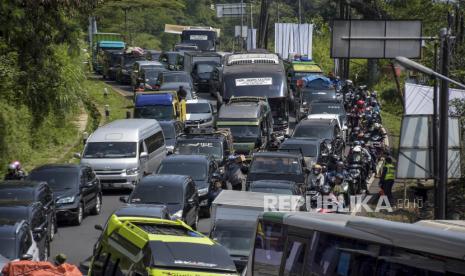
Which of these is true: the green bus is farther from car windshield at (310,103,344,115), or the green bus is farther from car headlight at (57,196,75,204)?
car windshield at (310,103,344,115)

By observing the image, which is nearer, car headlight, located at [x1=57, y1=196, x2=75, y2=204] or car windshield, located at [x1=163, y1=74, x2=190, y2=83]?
car headlight, located at [x1=57, y1=196, x2=75, y2=204]

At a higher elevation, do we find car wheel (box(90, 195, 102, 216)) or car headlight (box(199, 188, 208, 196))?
car headlight (box(199, 188, 208, 196))

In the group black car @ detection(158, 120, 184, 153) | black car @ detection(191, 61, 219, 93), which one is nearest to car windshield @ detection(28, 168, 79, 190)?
black car @ detection(158, 120, 184, 153)

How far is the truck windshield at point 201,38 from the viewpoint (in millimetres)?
84500

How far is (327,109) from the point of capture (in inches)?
1761

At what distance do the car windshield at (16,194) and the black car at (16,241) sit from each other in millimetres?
3544

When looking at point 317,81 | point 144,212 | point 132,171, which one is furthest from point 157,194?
point 317,81

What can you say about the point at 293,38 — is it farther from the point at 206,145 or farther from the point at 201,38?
the point at 206,145

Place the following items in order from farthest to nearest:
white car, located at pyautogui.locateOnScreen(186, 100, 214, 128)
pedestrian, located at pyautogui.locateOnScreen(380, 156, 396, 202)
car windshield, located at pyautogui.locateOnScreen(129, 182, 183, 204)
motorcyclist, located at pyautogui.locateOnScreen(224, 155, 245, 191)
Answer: white car, located at pyautogui.locateOnScreen(186, 100, 214, 128)
motorcyclist, located at pyautogui.locateOnScreen(224, 155, 245, 191)
pedestrian, located at pyautogui.locateOnScreen(380, 156, 396, 202)
car windshield, located at pyautogui.locateOnScreen(129, 182, 183, 204)

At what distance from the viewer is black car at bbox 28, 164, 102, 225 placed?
26656 mm

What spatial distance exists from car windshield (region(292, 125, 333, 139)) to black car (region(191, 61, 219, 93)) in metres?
23.4

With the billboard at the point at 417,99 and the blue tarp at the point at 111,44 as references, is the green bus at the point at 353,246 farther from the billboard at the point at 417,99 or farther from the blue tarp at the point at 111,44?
the blue tarp at the point at 111,44

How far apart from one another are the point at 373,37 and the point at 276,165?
552 centimetres

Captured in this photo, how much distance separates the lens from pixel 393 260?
32.6ft
